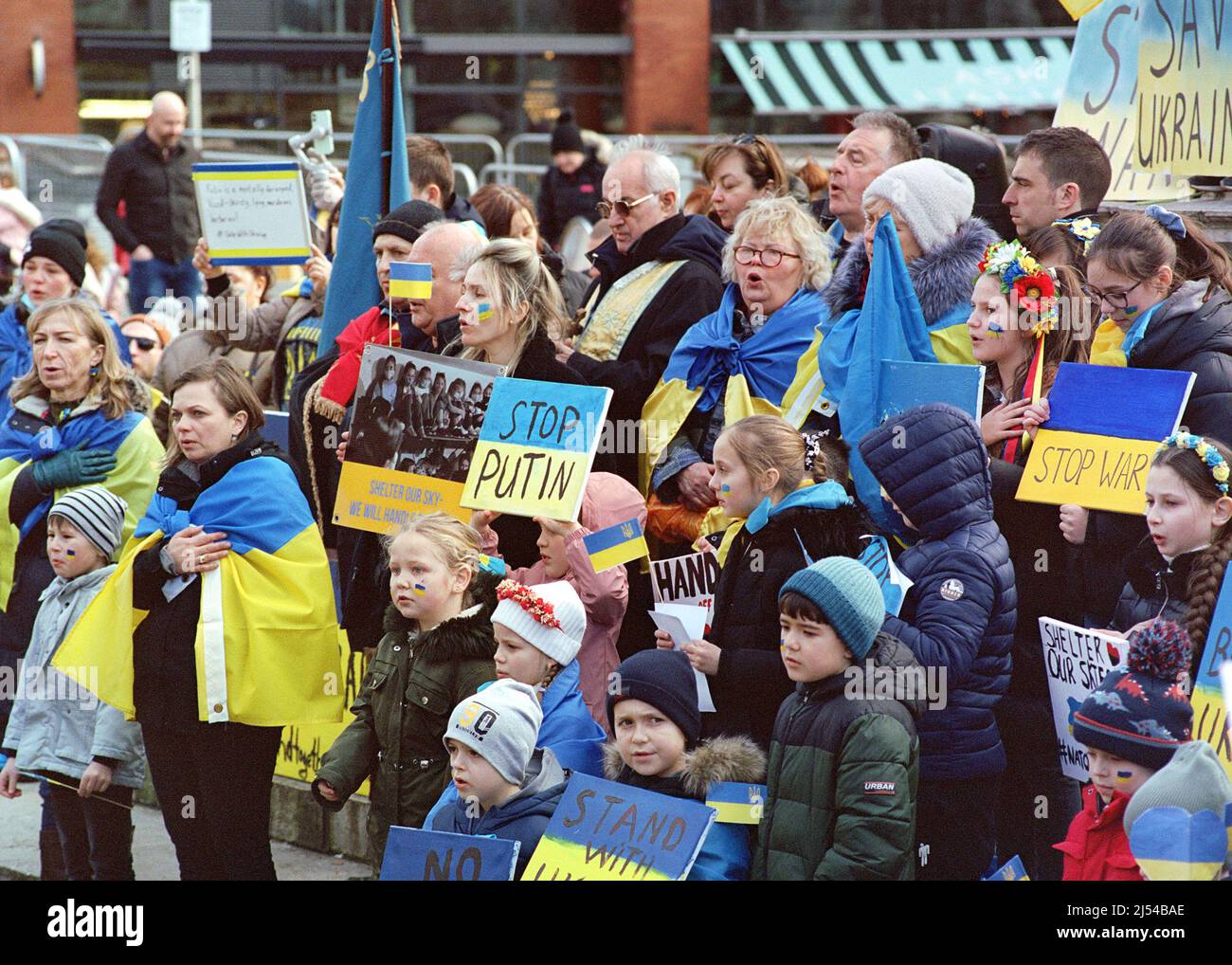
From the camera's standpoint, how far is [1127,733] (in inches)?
155

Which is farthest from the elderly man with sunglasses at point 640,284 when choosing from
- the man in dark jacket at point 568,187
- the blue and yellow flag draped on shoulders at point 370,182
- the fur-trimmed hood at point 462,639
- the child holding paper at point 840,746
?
the man in dark jacket at point 568,187

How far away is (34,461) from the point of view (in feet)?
22.1

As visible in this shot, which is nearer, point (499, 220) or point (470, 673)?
point (470, 673)

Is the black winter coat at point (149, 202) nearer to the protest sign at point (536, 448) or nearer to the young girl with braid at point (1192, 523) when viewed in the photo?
the protest sign at point (536, 448)

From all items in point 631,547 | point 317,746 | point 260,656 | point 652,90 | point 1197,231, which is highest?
point 652,90

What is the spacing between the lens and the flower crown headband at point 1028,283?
510 centimetres

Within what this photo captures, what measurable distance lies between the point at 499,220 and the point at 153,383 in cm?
197

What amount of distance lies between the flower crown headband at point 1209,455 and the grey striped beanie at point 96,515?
144 inches

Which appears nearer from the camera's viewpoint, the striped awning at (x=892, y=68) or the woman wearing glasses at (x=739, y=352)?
the woman wearing glasses at (x=739, y=352)

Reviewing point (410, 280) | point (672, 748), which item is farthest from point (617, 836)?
point (410, 280)

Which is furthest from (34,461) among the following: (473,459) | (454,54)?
(454,54)

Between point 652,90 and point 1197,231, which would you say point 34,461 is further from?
point 652,90

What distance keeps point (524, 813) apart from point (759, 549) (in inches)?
38.0

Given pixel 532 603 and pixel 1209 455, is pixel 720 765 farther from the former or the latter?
pixel 1209 455
